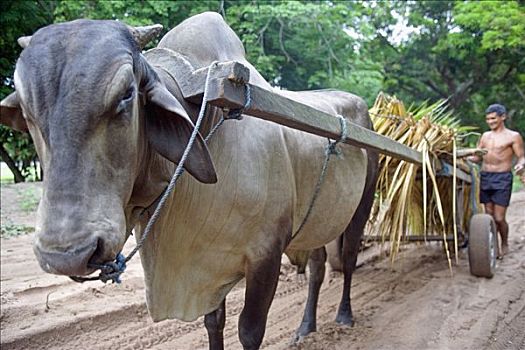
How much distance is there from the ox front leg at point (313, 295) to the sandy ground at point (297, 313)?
3.0 inches

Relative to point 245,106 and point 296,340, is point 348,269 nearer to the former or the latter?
point 296,340

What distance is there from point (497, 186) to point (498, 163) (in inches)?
10.1

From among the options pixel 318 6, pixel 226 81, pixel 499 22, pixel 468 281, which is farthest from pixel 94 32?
pixel 499 22

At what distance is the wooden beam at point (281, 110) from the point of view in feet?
6.21

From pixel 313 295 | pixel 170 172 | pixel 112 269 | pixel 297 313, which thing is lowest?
pixel 297 313

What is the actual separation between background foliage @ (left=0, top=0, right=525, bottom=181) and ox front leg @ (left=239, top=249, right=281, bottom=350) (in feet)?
8.48

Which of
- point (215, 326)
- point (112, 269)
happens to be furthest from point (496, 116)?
point (112, 269)

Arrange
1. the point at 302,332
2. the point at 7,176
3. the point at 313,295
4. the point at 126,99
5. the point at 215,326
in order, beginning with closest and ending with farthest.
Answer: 1. the point at 126,99
2. the point at 215,326
3. the point at 302,332
4. the point at 313,295
5. the point at 7,176

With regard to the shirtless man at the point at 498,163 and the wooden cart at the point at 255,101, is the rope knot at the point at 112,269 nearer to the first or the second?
the wooden cart at the point at 255,101

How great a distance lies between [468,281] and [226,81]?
3956mm

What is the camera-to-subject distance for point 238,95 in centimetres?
193

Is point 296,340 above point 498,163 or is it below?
below

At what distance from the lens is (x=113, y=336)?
3.57m

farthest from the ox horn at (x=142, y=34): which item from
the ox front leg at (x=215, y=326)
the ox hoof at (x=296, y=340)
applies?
the ox hoof at (x=296, y=340)
